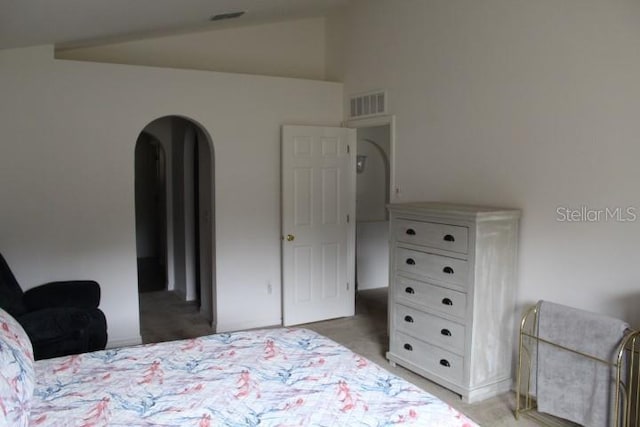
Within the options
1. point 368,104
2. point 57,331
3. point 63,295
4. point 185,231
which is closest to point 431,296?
point 368,104

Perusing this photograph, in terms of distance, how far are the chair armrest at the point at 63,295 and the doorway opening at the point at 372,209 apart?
3539 mm

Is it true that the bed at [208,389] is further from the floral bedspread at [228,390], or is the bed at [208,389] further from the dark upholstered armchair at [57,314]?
the dark upholstered armchair at [57,314]

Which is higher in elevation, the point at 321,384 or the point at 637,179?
the point at 637,179

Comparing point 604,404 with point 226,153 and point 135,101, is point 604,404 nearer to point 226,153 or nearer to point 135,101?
point 226,153

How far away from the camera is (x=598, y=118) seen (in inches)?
112

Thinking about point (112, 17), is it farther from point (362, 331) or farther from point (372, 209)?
point (372, 209)

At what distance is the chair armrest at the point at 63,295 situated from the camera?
145 inches

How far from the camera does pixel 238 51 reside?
5023 millimetres

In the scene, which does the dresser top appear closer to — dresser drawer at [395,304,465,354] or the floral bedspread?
dresser drawer at [395,304,465,354]

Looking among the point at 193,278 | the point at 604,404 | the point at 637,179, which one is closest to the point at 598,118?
the point at 637,179

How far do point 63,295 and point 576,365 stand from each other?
355 cm

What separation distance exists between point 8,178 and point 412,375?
3449 mm

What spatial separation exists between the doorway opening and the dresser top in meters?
2.69

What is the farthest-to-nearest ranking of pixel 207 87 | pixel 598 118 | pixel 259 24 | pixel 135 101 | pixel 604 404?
pixel 259 24
pixel 207 87
pixel 135 101
pixel 598 118
pixel 604 404
